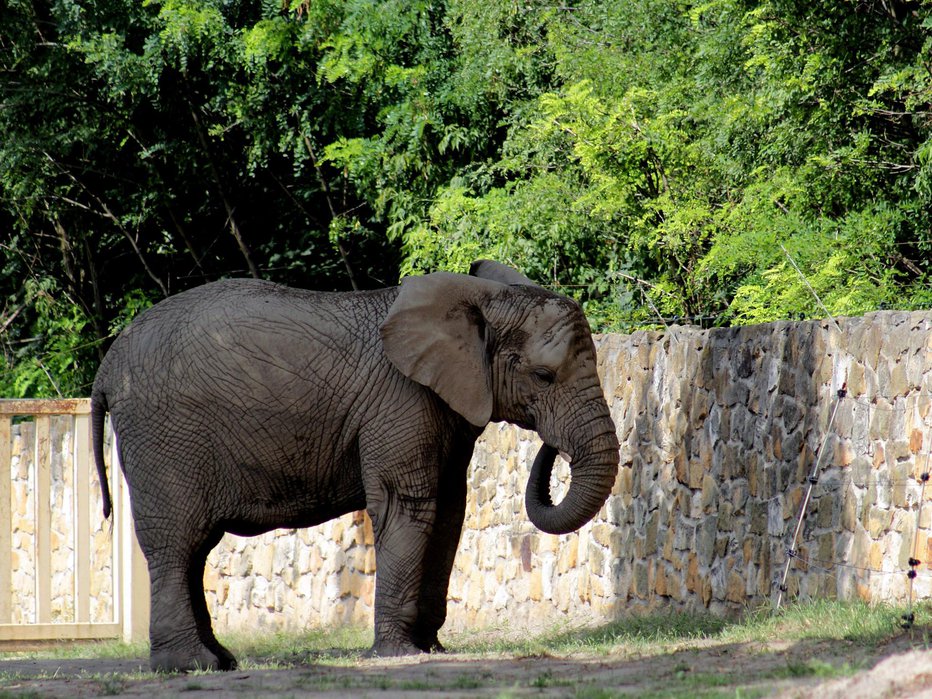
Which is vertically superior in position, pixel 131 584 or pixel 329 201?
pixel 329 201

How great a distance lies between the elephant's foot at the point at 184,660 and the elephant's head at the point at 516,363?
1888mm

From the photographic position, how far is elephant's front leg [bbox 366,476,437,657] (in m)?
8.07

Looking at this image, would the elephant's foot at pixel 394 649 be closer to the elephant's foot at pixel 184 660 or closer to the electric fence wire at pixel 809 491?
the elephant's foot at pixel 184 660

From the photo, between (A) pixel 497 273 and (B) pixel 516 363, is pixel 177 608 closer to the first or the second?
(B) pixel 516 363

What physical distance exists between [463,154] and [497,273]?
9.23 meters

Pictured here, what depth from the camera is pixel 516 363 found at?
824 cm

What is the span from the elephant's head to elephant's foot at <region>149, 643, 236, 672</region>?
74.3 inches

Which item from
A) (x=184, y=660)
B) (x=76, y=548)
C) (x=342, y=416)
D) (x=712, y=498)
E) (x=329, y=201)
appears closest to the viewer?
(x=184, y=660)

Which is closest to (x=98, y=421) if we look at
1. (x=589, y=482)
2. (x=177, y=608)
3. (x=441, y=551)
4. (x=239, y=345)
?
(x=239, y=345)

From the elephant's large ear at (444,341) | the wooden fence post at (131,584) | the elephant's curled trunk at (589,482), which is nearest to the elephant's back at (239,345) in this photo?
the elephant's large ear at (444,341)

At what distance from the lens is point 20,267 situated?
21016 millimetres

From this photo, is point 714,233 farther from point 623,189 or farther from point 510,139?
point 510,139

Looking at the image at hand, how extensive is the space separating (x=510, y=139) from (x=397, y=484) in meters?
9.15

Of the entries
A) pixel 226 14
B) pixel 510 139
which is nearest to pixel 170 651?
pixel 510 139
